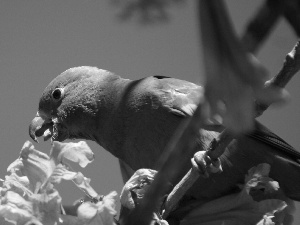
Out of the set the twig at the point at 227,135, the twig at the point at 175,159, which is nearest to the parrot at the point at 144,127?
the twig at the point at 227,135

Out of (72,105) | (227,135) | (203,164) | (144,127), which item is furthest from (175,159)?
(72,105)

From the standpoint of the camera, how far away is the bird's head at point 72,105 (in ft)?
6.56

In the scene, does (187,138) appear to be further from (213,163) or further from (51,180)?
(213,163)

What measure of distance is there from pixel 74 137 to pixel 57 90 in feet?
0.80

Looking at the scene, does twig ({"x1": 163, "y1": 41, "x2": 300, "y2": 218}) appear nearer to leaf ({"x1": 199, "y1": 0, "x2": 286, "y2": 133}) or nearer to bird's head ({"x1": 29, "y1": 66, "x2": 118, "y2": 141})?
leaf ({"x1": 199, "y1": 0, "x2": 286, "y2": 133})

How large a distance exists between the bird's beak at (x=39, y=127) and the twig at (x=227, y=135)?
1.09 meters

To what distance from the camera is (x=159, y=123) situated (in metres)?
1.70

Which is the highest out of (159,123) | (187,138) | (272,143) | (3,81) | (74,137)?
(187,138)

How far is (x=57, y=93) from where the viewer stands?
6.97 feet

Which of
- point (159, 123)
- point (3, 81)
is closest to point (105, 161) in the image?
point (3, 81)

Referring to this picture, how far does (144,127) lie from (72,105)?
47cm

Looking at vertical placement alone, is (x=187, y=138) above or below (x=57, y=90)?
above

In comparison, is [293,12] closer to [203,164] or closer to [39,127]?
[203,164]

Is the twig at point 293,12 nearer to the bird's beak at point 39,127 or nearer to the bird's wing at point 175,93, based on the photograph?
the bird's wing at point 175,93
